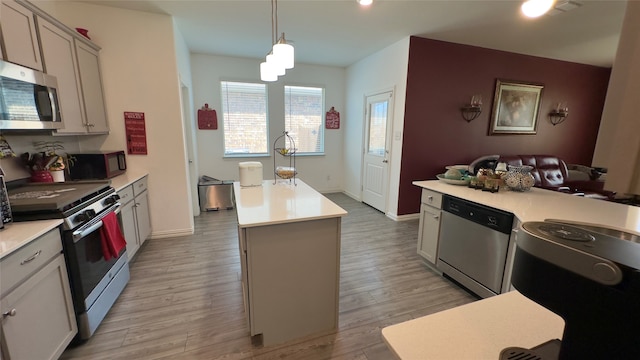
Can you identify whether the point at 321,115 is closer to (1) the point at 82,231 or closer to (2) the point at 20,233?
(1) the point at 82,231

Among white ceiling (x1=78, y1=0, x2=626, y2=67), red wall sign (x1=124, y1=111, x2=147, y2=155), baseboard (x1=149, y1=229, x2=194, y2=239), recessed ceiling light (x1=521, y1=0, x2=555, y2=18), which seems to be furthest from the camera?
baseboard (x1=149, y1=229, x2=194, y2=239)

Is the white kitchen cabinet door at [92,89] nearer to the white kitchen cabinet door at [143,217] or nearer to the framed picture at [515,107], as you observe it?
the white kitchen cabinet door at [143,217]

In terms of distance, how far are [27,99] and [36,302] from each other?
1.48 meters

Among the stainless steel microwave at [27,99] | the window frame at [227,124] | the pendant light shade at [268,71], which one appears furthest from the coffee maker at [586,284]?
the window frame at [227,124]

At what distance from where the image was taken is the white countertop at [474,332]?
724 millimetres

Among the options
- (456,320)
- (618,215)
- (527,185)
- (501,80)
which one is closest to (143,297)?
(456,320)

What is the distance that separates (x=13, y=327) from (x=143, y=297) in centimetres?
108

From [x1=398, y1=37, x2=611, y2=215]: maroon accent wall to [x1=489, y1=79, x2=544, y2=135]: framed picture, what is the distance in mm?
109

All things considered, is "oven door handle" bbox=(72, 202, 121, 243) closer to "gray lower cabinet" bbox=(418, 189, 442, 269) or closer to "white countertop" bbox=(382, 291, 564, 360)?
"white countertop" bbox=(382, 291, 564, 360)

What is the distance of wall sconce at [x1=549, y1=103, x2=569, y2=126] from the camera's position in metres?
5.01

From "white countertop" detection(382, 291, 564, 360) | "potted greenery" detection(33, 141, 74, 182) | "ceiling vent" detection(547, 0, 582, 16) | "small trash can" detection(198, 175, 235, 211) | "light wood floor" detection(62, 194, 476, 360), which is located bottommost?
"light wood floor" detection(62, 194, 476, 360)

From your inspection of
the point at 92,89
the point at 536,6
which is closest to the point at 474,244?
the point at 536,6

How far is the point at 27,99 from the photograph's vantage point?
6.28 ft

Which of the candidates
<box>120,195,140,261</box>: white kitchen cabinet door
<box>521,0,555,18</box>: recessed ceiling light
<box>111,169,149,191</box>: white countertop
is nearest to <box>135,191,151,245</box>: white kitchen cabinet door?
<box>120,195,140,261</box>: white kitchen cabinet door
